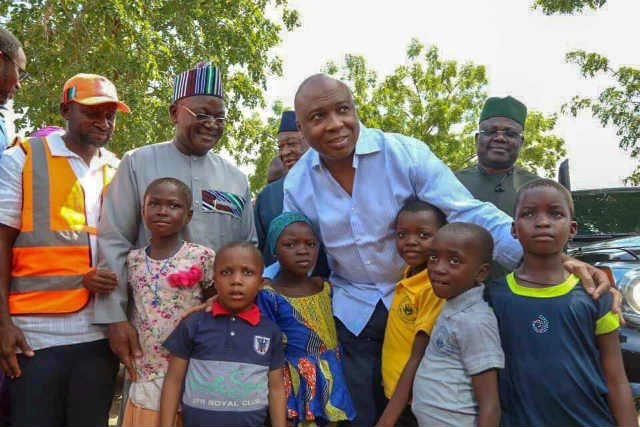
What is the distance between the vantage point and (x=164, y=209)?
9.09 feet

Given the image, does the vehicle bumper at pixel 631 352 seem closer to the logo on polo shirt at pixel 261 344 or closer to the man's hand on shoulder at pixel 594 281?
the man's hand on shoulder at pixel 594 281

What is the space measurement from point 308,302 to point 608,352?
1314 millimetres

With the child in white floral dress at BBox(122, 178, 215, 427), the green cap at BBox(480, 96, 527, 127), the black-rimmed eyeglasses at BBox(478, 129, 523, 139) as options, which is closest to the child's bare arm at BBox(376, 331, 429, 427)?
the child in white floral dress at BBox(122, 178, 215, 427)

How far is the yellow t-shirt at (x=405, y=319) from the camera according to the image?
8.41 feet

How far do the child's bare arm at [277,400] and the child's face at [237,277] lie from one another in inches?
13.5

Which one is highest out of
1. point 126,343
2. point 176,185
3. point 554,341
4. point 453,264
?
point 176,185

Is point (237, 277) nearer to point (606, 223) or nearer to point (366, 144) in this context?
point (366, 144)

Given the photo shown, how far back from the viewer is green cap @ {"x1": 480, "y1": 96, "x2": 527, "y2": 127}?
13.0 feet

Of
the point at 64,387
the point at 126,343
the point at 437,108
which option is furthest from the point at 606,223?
the point at 437,108

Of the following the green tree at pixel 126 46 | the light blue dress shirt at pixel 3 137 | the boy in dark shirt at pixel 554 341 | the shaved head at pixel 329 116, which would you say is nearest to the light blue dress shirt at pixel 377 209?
the shaved head at pixel 329 116

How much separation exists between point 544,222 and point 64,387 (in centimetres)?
237

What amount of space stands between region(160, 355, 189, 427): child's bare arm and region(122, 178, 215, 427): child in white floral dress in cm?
17

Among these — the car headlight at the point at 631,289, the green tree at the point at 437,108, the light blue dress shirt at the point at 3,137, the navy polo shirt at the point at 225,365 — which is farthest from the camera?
the green tree at the point at 437,108

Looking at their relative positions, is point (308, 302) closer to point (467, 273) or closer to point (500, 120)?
point (467, 273)
